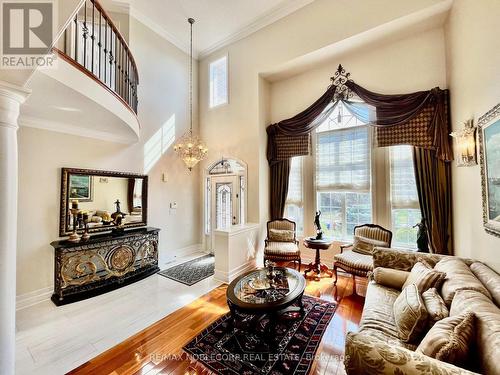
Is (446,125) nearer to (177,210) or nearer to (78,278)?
(177,210)

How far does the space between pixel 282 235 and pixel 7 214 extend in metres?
3.86

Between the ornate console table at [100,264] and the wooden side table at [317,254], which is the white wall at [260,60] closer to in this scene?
the wooden side table at [317,254]

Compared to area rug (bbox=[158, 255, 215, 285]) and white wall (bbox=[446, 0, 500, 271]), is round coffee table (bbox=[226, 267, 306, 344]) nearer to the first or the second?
area rug (bbox=[158, 255, 215, 285])

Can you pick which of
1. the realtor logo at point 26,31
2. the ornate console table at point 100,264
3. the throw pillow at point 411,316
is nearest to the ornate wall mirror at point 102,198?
the ornate console table at point 100,264

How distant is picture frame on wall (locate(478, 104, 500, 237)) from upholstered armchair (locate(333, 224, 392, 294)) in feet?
5.06

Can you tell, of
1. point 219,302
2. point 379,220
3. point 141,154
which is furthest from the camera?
point 141,154

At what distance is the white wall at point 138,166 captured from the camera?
3250 millimetres

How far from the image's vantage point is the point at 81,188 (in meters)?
3.78

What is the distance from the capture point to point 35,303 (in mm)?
3217

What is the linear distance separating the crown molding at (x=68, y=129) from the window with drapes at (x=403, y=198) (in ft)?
16.8

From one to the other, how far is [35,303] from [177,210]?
9.33 ft

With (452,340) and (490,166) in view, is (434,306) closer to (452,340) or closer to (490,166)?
(452,340)

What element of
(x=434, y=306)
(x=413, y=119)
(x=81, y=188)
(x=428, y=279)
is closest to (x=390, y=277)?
(x=428, y=279)

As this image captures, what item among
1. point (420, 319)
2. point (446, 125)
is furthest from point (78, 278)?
point (446, 125)
